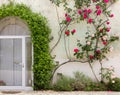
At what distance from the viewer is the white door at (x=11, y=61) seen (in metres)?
→ 13.2

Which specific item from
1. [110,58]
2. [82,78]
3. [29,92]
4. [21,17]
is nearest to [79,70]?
[82,78]

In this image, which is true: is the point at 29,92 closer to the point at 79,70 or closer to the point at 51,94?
the point at 51,94

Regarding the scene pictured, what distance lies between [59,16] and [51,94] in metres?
3.42

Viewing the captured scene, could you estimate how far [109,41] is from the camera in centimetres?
1278

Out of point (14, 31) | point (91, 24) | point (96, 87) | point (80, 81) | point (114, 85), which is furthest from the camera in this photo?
point (14, 31)

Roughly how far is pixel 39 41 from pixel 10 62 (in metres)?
1.80

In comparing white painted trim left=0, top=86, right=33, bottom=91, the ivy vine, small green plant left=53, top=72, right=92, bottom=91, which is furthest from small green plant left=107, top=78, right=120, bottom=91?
white painted trim left=0, top=86, right=33, bottom=91

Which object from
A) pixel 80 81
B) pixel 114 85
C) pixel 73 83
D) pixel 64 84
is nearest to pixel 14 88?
pixel 64 84

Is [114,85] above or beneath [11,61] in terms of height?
beneath

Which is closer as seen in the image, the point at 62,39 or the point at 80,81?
the point at 80,81

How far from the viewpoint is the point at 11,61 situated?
43.6ft

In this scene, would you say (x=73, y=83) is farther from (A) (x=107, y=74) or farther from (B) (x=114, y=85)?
(B) (x=114, y=85)

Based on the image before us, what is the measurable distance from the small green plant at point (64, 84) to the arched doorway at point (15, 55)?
1.28 meters

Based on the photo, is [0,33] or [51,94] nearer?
[51,94]
